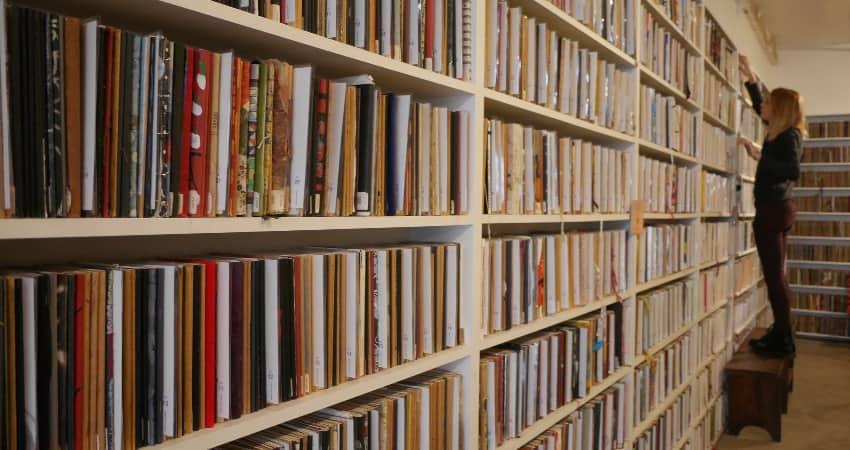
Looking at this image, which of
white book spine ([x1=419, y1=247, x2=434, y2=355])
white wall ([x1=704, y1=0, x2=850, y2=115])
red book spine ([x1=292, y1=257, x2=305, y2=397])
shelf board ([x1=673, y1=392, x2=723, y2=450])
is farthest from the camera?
white wall ([x1=704, y1=0, x2=850, y2=115])

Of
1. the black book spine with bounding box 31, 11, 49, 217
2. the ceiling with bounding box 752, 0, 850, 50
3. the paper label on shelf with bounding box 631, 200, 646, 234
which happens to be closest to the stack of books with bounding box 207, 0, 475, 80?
the black book spine with bounding box 31, 11, 49, 217

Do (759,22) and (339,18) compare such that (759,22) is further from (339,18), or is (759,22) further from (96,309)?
(96,309)

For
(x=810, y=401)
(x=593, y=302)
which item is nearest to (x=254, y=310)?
(x=593, y=302)

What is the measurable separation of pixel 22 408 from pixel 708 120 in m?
3.68

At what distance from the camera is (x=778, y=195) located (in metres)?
3.83

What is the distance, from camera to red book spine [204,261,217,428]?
857 millimetres

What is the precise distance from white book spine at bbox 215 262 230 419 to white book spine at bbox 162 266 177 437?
0.07 meters

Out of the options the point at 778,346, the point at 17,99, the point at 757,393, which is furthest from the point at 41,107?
the point at 778,346

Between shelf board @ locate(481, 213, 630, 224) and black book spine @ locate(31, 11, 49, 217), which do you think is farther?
shelf board @ locate(481, 213, 630, 224)

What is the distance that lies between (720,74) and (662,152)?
1383mm

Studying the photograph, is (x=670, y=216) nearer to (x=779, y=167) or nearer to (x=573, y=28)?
(x=573, y=28)

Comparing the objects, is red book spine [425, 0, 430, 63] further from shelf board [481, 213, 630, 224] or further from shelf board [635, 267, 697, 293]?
shelf board [635, 267, 697, 293]

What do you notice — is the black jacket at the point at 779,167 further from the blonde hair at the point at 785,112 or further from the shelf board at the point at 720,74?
the shelf board at the point at 720,74

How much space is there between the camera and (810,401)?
430 cm
